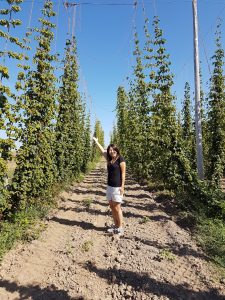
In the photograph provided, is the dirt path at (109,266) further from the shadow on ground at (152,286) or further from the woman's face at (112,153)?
the woman's face at (112,153)

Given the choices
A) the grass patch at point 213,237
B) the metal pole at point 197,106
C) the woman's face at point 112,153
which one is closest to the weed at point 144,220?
the grass patch at point 213,237

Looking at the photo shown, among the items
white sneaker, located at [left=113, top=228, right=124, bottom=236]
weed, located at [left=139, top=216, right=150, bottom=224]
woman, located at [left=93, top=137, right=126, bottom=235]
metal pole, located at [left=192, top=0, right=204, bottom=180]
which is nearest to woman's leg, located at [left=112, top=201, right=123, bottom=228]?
woman, located at [left=93, top=137, right=126, bottom=235]

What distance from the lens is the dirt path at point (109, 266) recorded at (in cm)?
524

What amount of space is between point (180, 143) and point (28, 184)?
18.5ft

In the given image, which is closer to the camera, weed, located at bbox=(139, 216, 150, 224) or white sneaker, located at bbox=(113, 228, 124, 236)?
white sneaker, located at bbox=(113, 228, 124, 236)

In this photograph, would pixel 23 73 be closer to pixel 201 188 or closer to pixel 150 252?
pixel 150 252

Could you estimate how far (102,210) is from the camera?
11469 mm

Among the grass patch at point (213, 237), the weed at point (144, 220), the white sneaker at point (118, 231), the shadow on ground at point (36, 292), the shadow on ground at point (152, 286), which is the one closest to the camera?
the shadow on ground at point (152, 286)

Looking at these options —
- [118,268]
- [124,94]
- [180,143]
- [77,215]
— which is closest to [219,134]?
[180,143]

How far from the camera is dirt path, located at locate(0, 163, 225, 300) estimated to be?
524 centimetres

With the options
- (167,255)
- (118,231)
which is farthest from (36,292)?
(118,231)

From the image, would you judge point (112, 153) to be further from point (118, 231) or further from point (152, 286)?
point (152, 286)

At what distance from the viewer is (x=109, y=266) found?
6.26 meters

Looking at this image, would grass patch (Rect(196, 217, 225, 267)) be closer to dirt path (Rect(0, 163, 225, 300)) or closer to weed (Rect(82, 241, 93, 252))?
dirt path (Rect(0, 163, 225, 300))
